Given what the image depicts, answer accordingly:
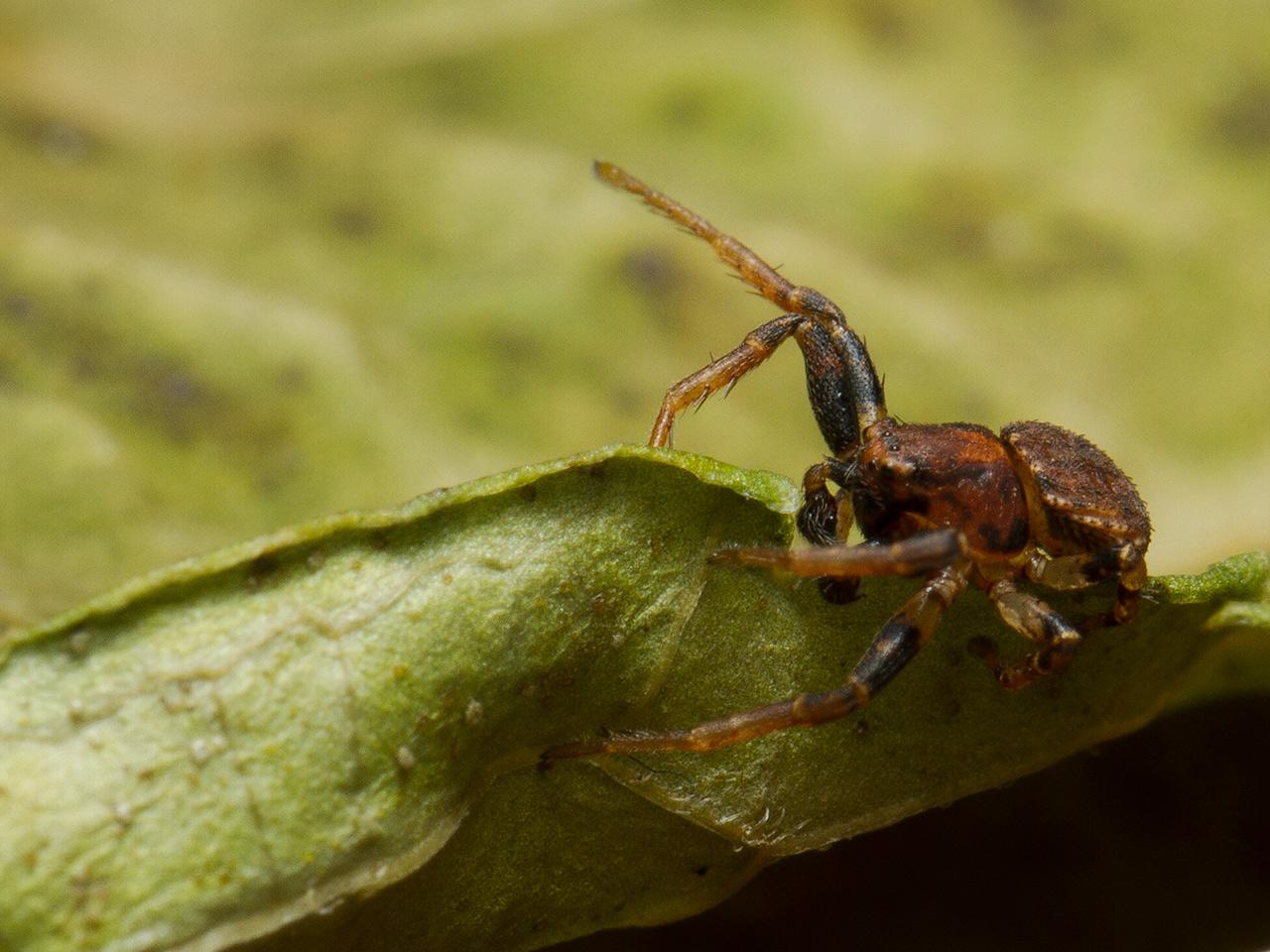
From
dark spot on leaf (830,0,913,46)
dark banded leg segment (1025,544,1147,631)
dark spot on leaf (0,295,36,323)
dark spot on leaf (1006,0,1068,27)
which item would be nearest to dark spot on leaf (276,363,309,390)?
dark spot on leaf (0,295,36,323)

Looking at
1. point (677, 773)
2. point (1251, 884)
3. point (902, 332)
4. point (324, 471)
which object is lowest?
point (1251, 884)

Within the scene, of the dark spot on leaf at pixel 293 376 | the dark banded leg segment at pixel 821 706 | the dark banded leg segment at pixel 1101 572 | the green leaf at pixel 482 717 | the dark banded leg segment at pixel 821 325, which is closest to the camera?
the green leaf at pixel 482 717

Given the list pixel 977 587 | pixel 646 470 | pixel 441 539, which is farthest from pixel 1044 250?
pixel 441 539

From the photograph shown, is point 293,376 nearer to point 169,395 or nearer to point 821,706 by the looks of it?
point 169,395

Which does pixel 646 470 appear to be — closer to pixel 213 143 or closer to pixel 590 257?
pixel 590 257

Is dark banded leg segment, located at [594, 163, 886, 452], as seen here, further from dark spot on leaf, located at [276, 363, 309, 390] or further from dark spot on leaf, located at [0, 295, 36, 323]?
dark spot on leaf, located at [0, 295, 36, 323]

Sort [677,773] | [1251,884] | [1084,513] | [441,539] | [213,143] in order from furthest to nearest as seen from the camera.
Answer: [213,143], [1084,513], [1251,884], [677,773], [441,539]

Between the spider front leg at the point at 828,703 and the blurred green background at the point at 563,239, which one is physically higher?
the blurred green background at the point at 563,239

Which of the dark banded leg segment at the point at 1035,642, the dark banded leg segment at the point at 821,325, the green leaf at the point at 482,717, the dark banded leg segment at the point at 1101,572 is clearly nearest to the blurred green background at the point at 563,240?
the dark banded leg segment at the point at 821,325

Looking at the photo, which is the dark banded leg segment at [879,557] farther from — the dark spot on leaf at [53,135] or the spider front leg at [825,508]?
the dark spot on leaf at [53,135]
